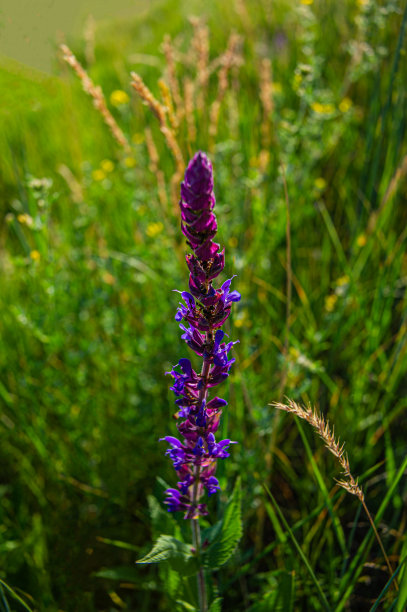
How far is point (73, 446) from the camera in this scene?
2.13 m

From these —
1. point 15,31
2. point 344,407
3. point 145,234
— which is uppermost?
point 15,31

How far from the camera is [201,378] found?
1.04m

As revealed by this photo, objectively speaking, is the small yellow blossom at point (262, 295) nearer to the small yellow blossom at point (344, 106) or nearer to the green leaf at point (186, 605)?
the small yellow blossom at point (344, 106)

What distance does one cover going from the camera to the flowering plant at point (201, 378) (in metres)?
0.84

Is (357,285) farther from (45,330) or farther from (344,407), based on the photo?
(45,330)

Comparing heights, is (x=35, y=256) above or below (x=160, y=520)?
above

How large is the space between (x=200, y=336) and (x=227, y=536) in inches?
23.6

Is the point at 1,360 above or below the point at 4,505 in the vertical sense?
above

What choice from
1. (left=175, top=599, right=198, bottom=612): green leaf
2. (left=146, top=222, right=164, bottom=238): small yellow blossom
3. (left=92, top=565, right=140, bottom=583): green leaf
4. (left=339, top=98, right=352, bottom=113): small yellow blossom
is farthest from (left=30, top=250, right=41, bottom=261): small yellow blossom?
(left=339, top=98, right=352, bottom=113): small yellow blossom

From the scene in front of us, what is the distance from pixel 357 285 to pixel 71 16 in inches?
86.8

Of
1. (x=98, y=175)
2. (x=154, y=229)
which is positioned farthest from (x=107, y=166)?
(x=154, y=229)

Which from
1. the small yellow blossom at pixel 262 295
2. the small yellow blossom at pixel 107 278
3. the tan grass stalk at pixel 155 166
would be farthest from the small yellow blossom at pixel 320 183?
the small yellow blossom at pixel 107 278

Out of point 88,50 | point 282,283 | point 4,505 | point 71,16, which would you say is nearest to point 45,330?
point 4,505

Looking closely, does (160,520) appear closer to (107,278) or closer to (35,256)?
(35,256)
